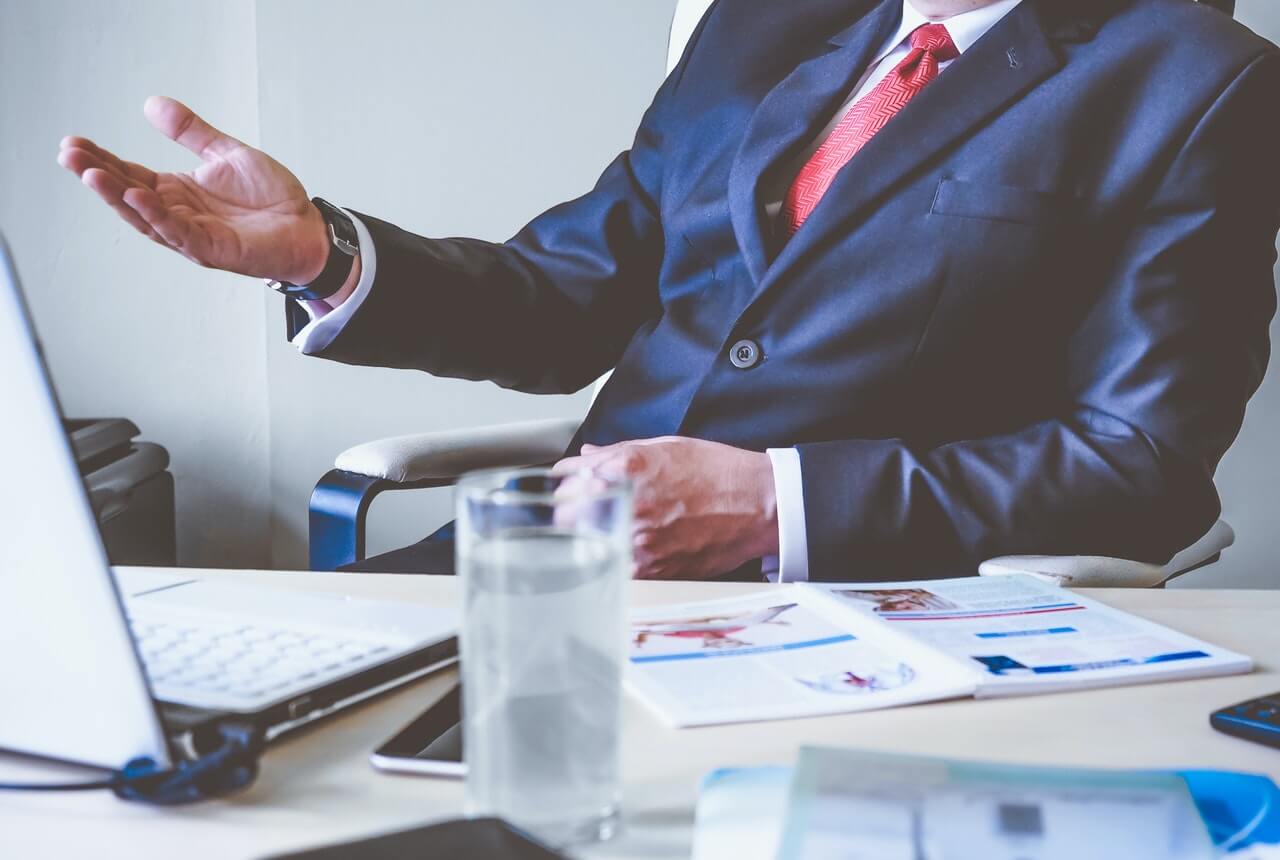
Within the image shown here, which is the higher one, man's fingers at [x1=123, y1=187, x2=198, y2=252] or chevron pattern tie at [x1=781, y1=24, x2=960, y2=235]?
chevron pattern tie at [x1=781, y1=24, x2=960, y2=235]

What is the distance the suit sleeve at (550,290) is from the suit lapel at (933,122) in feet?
1.17

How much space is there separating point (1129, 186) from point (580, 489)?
0.92 metres

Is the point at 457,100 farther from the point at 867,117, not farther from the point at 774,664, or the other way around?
the point at 774,664

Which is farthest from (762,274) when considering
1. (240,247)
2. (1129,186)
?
(240,247)

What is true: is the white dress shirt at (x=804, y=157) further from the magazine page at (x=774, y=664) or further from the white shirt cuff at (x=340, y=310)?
the magazine page at (x=774, y=664)

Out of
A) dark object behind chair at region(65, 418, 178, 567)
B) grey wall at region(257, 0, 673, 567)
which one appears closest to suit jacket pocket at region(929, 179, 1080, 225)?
grey wall at region(257, 0, 673, 567)

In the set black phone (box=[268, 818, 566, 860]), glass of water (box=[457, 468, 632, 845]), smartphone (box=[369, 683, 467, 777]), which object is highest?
glass of water (box=[457, 468, 632, 845])

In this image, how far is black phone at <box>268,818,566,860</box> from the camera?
386mm

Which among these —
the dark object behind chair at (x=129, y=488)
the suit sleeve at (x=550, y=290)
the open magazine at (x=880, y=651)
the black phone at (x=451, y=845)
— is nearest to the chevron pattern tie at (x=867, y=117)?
the suit sleeve at (x=550, y=290)

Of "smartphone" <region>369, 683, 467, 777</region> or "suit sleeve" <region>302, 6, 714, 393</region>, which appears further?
"suit sleeve" <region>302, 6, 714, 393</region>

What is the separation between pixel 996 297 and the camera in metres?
1.18

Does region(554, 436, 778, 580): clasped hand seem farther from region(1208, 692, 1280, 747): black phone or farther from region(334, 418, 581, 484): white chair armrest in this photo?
region(1208, 692, 1280, 747): black phone

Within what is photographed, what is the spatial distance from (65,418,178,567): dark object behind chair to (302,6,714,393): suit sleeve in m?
0.85

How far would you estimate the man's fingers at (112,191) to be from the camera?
96cm
